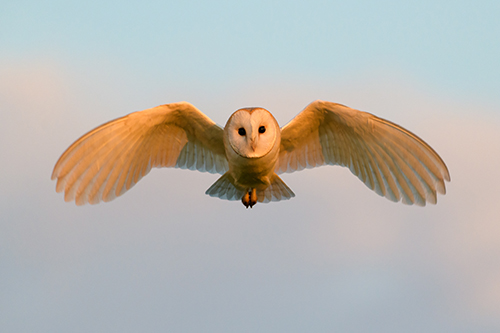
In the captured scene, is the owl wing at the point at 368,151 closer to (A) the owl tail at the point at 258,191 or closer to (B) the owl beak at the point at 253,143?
(A) the owl tail at the point at 258,191

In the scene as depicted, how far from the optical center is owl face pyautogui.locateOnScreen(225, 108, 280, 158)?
25.2ft

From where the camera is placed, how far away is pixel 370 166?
8586 mm

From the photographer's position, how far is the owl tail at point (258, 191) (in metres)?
8.89

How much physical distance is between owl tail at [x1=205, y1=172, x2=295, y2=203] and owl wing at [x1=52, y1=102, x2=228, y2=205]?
39 cm

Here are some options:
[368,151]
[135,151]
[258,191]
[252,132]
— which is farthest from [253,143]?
[135,151]

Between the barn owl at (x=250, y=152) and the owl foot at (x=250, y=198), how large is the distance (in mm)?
15

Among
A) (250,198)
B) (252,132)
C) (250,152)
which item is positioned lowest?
(250,198)

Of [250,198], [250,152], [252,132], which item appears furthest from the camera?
[250,198]

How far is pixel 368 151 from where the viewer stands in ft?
28.0

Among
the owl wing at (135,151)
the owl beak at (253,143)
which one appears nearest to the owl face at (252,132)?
the owl beak at (253,143)

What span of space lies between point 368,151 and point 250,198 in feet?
6.11

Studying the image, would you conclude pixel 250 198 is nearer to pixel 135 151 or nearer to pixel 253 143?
pixel 253 143

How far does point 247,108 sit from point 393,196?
2425mm

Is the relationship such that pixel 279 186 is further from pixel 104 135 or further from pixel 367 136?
pixel 104 135
